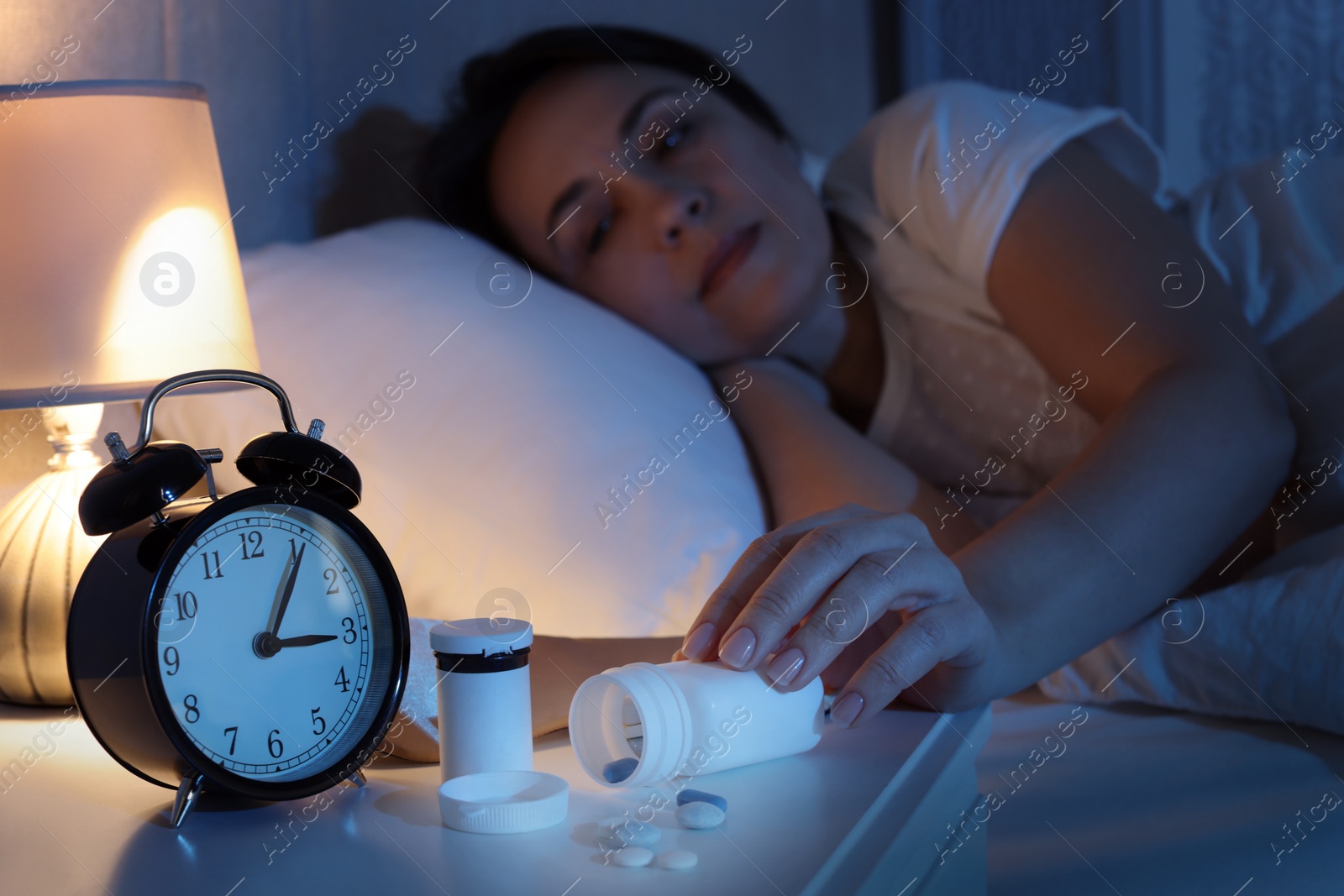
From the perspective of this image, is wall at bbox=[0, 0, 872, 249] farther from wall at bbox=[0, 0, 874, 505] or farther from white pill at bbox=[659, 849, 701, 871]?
white pill at bbox=[659, 849, 701, 871]

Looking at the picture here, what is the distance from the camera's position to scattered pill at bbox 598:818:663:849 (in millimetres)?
532

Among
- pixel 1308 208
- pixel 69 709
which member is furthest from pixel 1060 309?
pixel 69 709

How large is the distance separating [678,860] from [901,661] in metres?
0.25

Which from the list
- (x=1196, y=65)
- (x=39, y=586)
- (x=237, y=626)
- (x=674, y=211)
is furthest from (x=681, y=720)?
(x=1196, y=65)

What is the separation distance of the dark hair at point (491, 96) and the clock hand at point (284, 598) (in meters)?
0.99

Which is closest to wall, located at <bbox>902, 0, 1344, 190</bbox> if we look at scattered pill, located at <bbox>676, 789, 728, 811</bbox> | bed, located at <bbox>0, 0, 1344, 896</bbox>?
bed, located at <bbox>0, 0, 1344, 896</bbox>

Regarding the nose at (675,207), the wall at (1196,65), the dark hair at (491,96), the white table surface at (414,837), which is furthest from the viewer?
the wall at (1196,65)

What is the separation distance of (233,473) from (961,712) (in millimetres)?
695

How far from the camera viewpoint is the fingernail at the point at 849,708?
0.69m

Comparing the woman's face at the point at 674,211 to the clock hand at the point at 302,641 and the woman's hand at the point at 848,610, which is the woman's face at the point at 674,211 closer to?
the woman's hand at the point at 848,610

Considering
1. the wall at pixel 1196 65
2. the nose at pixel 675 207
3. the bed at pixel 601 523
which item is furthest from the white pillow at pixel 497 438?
the wall at pixel 1196 65

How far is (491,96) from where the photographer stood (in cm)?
152

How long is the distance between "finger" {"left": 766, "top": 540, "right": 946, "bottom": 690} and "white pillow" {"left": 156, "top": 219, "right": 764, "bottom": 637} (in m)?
0.27

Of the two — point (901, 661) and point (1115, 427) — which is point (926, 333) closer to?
→ point (1115, 427)
